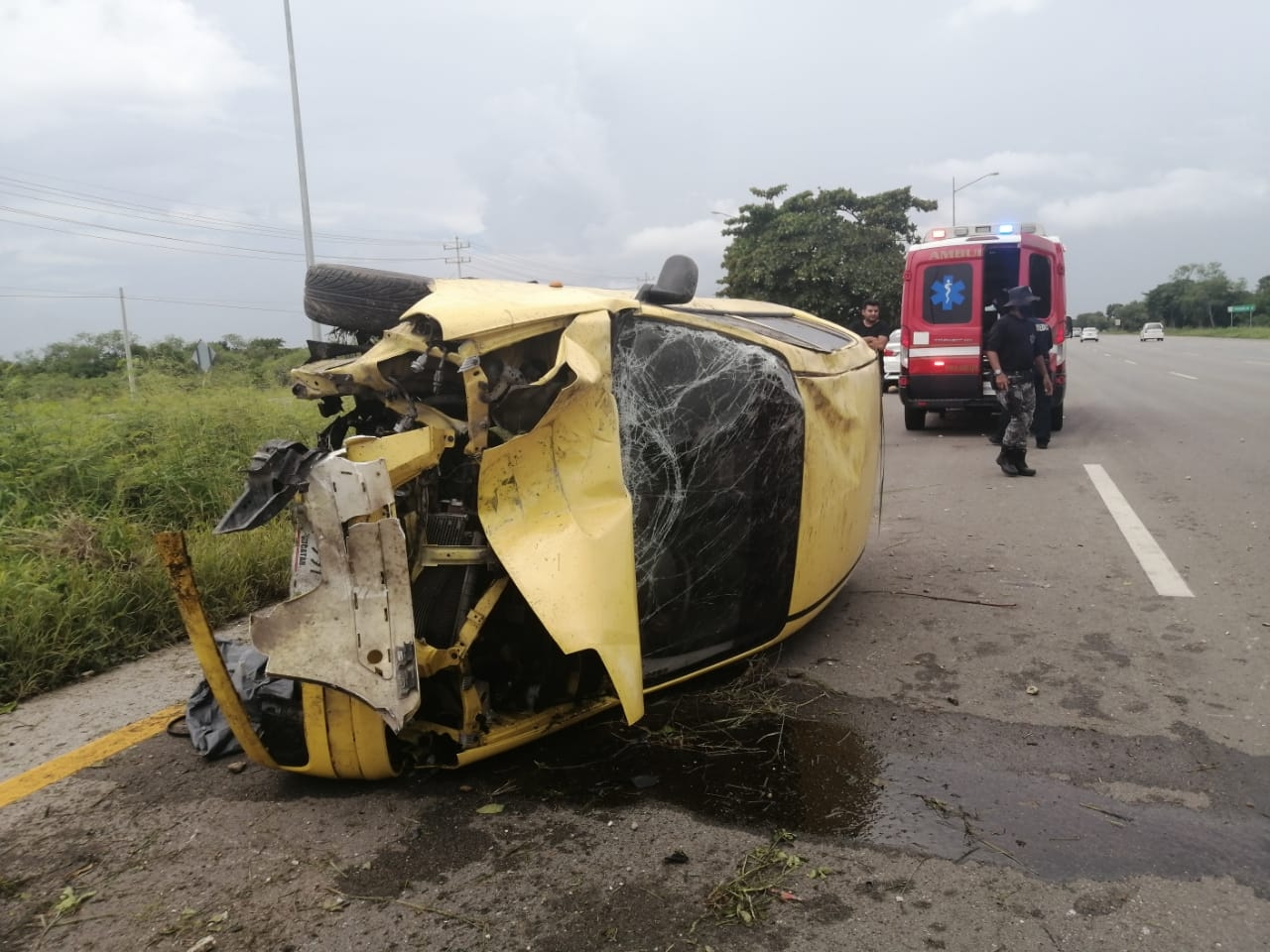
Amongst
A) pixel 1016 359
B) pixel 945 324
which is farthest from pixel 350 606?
pixel 945 324

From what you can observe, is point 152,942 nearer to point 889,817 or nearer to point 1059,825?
point 889,817

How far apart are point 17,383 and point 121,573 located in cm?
455

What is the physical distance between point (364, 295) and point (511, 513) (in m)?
1.08

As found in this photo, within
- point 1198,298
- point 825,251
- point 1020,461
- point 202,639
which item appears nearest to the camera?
point 202,639

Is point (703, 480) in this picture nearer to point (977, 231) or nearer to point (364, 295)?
point (364, 295)

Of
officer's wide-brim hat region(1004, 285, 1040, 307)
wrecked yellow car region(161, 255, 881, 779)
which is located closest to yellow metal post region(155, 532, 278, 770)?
wrecked yellow car region(161, 255, 881, 779)

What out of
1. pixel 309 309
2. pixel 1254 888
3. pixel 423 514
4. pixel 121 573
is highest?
pixel 309 309

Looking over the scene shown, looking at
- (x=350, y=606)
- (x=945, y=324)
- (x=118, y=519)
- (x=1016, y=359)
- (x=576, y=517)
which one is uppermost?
(x=945, y=324)

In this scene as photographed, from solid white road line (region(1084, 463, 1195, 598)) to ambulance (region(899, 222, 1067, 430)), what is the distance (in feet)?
10.1

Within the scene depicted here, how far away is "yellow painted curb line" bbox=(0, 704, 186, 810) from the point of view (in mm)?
3016

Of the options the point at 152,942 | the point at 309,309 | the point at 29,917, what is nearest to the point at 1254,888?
the point at 152,942

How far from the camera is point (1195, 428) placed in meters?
10.6

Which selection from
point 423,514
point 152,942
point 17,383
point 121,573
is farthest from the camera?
point 17,383

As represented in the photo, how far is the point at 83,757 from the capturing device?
322 centimetres
